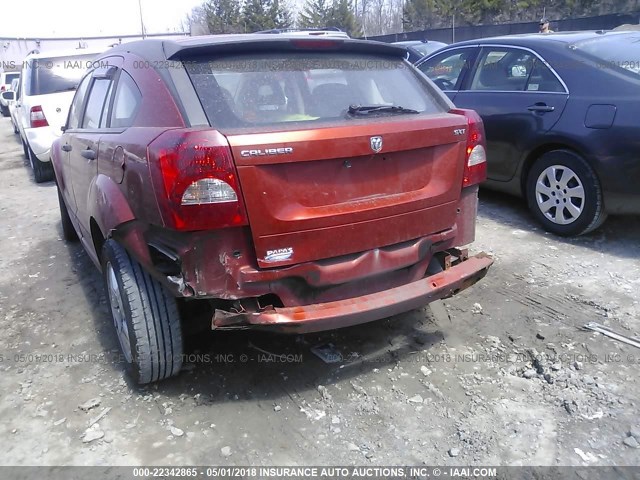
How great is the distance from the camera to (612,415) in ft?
8.66

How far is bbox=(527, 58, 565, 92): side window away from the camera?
4737 millimetres

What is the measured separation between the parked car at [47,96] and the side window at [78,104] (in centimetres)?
406

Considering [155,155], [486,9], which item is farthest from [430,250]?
[486,9]

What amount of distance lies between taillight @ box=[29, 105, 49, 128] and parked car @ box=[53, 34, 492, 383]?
5.78 meters

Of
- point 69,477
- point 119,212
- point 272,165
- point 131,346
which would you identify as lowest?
point 69,477

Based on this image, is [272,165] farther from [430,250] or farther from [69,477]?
[69,477]

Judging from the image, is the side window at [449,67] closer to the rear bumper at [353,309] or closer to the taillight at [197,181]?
the rear bumper at [353,309]

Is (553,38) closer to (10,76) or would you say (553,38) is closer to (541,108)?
(541,108)

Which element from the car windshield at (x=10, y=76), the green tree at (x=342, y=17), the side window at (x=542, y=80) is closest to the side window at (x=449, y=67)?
the side window at (x=542, y=80)

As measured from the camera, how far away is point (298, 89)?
2.79 meters

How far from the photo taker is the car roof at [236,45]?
2645mm

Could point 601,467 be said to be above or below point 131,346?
below

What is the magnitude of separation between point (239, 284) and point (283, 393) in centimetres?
79

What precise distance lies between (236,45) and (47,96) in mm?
6791
